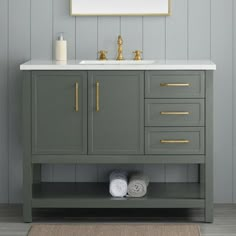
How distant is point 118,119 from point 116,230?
24.9 inches

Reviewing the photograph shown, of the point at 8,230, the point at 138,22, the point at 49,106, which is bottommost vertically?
the point at 8,230

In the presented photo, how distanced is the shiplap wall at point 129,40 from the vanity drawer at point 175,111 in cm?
51

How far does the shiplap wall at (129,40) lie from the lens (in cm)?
477

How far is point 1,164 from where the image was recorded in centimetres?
487

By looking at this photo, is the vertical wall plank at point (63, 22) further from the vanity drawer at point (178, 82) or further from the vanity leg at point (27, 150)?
the vanity drawer at point (178, 82)

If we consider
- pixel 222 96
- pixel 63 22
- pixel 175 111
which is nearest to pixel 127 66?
pixel 175 111

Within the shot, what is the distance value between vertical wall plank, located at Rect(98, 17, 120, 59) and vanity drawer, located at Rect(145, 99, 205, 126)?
62 cm

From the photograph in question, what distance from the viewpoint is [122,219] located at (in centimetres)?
448

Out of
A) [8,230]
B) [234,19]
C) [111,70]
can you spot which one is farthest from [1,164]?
[234,19]

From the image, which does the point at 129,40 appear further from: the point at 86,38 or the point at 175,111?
the point at 175,111

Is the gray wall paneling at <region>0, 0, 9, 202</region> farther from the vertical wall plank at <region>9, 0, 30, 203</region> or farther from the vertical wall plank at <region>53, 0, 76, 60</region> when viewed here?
the vertical wall plank at <region>53, 0, 76, 60</region>

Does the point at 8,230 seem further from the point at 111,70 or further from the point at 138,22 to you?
the point at 138,22

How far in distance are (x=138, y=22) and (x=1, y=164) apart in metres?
1.25

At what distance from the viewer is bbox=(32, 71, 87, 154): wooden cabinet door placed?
4332mm
